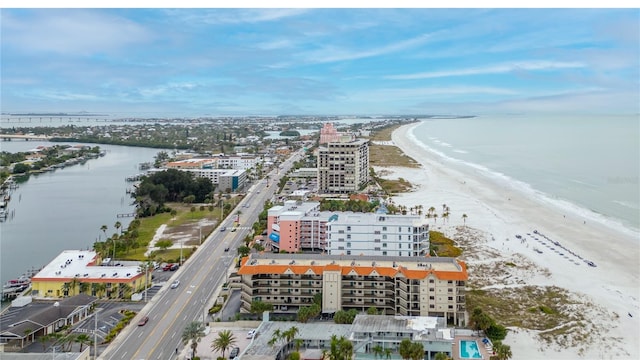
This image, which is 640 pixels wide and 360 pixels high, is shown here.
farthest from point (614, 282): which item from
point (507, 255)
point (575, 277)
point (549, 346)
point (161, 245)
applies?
point (161, 245)

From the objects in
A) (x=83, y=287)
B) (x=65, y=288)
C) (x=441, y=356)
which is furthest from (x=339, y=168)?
(x=441, y=356)

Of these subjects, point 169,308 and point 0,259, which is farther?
point 0,259

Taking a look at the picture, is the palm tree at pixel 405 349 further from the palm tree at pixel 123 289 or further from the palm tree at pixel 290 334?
the palm tree at pixel 123 289

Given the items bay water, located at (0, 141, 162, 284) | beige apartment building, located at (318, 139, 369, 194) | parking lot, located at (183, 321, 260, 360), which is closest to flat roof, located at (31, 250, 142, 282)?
bay water, located at (0, 141, 162, 284)

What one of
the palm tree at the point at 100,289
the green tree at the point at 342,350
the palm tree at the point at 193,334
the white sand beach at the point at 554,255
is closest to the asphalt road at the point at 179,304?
the palm tree at the point at 193,334

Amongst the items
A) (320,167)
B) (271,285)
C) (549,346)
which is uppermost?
(320,167)

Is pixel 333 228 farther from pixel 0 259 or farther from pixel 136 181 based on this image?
pixel 136 181

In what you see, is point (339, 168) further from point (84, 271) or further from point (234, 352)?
point (234, 352)

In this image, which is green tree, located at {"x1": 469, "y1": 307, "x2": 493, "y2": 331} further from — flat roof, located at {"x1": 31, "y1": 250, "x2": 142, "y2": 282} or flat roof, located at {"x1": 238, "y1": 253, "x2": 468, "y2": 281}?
flat roof, located at {"x1": 31, "y1": 250, "x2": 142, "y2": 282}
